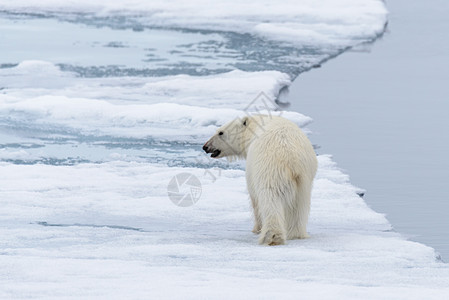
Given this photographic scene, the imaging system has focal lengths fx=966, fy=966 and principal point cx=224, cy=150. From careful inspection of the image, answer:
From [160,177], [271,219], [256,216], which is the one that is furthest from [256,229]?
[160,177]

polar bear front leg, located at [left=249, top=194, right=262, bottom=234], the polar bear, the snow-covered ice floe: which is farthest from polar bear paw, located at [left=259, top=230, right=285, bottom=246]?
polar bear front leg, located at [left=249, top=194, right=262, bottom=234]

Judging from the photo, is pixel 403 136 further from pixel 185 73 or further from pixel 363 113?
pixel 185 73

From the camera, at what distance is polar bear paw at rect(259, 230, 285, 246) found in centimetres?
520

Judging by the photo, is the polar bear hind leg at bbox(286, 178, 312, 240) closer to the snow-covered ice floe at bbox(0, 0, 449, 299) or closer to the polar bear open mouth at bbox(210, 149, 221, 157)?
the snow-covered ice floe at bbox(0, 0, 449, 299)

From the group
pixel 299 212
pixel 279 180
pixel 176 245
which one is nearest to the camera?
pixel 176 245

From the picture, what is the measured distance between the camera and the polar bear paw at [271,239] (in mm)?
5203

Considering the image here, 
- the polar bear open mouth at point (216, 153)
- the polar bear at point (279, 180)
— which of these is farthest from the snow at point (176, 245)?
the polar bear open mouth at point (216, 153)

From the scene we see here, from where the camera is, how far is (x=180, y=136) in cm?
904

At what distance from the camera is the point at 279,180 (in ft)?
17.6

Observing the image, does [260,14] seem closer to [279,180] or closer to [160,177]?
[160,177]

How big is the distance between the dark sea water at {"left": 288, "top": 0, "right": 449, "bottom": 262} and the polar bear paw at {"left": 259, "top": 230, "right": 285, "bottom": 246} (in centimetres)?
97

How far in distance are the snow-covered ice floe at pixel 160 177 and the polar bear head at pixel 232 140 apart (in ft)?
1.43

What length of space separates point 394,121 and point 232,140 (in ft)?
13.3

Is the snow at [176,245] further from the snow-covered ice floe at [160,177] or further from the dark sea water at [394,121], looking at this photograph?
the dark sea water at [394,121]
